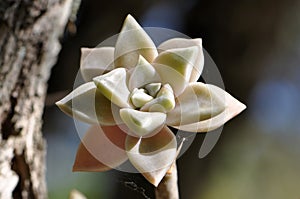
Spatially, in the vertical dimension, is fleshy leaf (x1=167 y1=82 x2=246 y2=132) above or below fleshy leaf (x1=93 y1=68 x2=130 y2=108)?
below

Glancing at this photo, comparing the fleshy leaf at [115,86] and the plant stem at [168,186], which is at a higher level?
the fleshy leaf at [115,86]

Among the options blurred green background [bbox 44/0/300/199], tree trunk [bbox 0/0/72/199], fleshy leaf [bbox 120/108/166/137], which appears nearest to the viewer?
→ fleshy leaf [bbox 120/108/166/137]

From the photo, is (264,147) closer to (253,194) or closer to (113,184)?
(253,194)

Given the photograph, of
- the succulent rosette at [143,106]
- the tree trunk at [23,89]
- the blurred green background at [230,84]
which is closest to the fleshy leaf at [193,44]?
the succulent rosette at [143,106]

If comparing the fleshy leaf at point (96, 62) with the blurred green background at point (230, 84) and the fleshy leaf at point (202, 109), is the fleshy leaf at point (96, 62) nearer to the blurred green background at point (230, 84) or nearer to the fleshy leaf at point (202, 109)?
the fleshy leaf at point (202, 109)

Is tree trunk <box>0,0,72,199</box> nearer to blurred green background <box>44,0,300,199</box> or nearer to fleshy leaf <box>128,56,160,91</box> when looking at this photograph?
fleshy leaf <box>128,56,160,91</box>

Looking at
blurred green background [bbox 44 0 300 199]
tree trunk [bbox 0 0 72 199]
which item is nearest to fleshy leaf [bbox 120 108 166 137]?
tree trunk [bbox 0 0 72 199]

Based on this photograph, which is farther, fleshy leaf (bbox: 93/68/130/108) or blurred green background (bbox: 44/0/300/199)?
blurred green background (bbox: 44/0/300/199)
